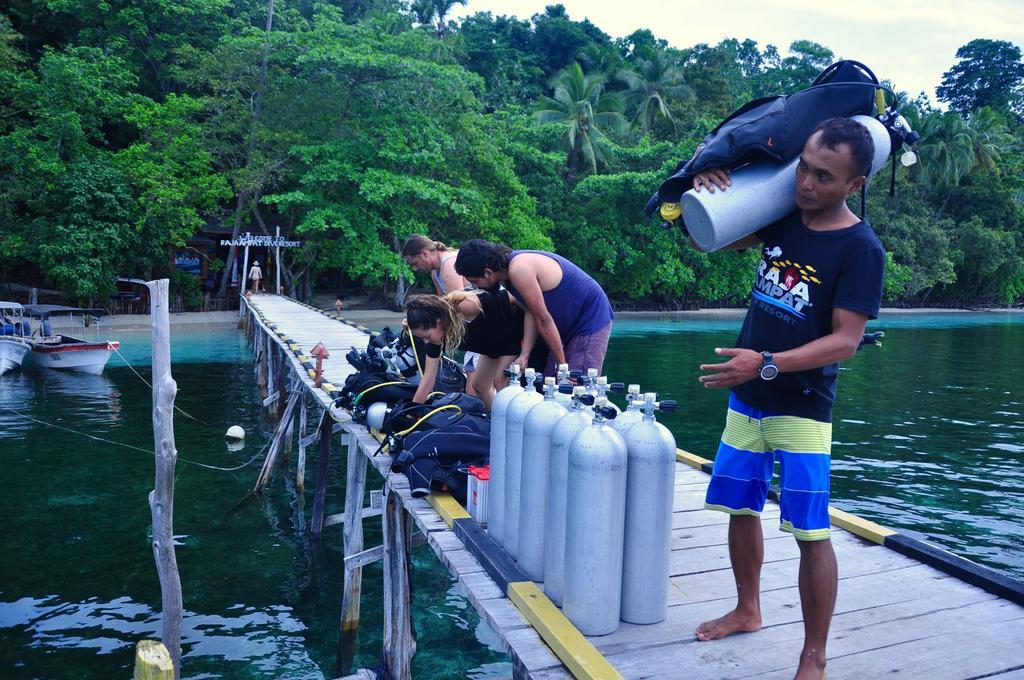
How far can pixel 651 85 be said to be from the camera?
151ft

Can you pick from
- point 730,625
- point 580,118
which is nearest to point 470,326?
point 730,625

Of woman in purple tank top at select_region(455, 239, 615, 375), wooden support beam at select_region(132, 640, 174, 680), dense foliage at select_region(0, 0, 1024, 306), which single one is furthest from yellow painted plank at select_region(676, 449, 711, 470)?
dense foliage at select_region(0, 0, 1024, 306)

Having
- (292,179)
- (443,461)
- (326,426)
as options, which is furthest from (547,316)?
(292,179)

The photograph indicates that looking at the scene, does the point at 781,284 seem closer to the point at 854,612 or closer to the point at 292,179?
the point at 854,612

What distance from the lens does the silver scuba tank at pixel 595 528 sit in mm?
2975

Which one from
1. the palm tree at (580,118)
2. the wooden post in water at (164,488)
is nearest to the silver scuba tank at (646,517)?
the wooden post in water at (164,488)

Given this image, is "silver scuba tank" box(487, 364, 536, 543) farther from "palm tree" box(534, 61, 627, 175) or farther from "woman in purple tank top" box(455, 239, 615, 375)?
"palm tree" box(534, 61, 627, 175)

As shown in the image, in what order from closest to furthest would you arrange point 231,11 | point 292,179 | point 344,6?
1. point 292,179
2. point 231,11
3. point 344,6

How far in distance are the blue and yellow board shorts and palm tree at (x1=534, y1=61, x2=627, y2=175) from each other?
1411 inches

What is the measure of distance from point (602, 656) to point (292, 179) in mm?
31970

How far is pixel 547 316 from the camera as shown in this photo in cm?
510

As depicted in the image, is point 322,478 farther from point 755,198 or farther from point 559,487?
point 755,198

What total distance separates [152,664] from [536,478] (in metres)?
1.88

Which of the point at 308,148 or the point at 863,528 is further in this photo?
the point at 308,148
